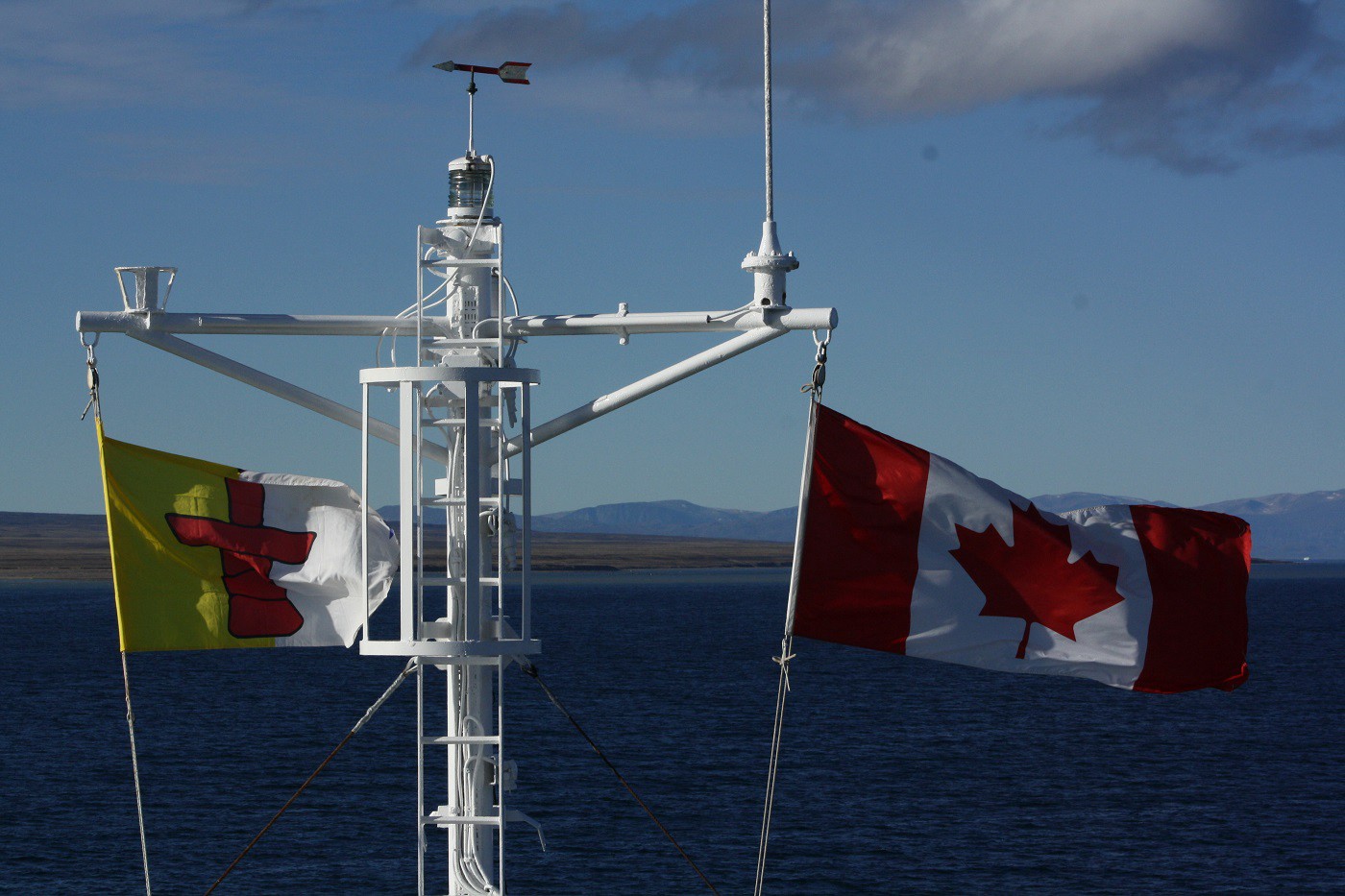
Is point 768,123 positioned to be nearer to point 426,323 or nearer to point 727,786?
point 426,323

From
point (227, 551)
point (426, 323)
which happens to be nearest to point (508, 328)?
point (426, 323)

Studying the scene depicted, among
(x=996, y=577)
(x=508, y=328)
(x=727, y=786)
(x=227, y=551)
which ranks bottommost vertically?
(x=727, y=786)

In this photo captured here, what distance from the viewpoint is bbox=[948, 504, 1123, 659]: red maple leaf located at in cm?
1788

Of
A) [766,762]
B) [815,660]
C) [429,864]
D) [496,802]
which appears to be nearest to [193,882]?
[429,864]

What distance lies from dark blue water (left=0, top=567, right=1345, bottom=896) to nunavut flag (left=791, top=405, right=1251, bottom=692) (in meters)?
44.6

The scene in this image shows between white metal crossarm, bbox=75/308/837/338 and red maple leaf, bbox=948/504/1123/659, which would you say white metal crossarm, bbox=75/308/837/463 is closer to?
white metal crossarm, bbox=75/308/837/338

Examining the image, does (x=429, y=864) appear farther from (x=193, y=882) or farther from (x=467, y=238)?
(x=467, y=238)

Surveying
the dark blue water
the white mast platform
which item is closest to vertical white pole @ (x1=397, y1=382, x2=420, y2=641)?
the white mast platform

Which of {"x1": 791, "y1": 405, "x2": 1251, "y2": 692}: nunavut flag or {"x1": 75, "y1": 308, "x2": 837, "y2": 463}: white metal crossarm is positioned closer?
{"x1": 75, "y1": 308, "x2": 837, "y2": 463}: white metal crossarm

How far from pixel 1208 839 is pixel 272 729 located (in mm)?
58822

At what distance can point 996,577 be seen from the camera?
1791 cm

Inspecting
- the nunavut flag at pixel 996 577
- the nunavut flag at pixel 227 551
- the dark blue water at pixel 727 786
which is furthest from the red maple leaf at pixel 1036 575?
the dark blue water at pixel 727 786

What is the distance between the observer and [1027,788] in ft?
288

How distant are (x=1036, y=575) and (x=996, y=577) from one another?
465 mm
